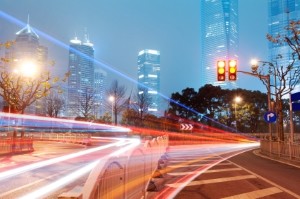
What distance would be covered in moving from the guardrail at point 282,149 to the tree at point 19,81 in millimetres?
16691

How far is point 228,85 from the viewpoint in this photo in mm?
181750

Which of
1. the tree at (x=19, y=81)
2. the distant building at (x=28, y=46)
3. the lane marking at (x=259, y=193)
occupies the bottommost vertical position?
the lane marking at (x=259, y=193)

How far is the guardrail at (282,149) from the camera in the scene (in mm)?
22953

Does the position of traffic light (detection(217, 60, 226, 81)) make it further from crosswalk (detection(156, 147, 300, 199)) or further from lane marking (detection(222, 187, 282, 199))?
lane marking (detection(222, 187, 282, 199))

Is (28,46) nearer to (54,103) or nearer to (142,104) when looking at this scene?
(142,104)

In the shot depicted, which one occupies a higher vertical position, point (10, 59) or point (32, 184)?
point (10, 59)

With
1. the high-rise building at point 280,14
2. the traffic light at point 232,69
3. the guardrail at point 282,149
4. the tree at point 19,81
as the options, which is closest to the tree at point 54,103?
the high-rise building at point 280,14

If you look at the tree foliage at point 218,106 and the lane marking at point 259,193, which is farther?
the tree foliage at point 218,106

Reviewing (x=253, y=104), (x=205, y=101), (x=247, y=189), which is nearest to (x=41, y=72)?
(x=247, y=189)

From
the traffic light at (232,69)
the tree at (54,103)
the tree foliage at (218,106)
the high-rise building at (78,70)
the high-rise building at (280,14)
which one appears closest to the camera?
the traffic light at (232,69)

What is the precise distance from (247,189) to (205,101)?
71593 millimetres

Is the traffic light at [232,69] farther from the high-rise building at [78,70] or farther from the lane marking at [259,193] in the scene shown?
the high-rise building at [78,70]

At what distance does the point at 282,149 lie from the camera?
25.8 metres

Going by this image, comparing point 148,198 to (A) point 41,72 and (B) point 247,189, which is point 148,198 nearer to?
(B) point 247,189
